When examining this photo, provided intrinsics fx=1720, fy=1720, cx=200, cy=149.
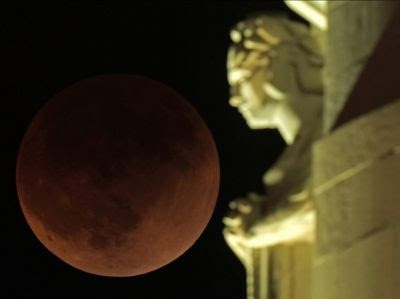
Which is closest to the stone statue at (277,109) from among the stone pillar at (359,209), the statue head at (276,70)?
the statue head at (276,70)

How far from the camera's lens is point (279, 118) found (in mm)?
8328

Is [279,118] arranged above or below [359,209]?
below

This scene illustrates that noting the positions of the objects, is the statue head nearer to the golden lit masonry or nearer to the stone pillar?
the golden lit masonry

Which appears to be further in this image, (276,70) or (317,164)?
(276,70)

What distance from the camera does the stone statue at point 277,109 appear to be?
318 inches

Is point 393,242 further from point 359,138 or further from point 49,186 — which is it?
point 49,186

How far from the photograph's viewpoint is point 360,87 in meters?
7.61

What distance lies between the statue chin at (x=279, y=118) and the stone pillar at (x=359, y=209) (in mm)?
599

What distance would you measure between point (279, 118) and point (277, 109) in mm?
47

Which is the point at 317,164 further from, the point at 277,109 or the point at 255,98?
the point at 255,98

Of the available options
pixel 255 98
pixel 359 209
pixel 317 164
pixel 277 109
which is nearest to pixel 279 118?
pixel 277 109

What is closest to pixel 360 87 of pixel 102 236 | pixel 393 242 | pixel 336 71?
pixel 336 71

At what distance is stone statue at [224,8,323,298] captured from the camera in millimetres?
8070

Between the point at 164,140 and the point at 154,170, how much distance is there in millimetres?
149
